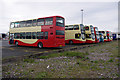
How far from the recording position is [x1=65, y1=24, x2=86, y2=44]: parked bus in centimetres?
2120

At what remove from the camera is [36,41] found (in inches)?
595

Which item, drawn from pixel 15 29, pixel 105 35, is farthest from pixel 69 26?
pixel 105 35

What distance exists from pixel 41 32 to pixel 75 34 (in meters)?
9.00

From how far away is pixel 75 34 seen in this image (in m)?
21.6

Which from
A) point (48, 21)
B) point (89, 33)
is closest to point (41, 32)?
point (48, 21)

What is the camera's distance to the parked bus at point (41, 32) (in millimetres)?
13583

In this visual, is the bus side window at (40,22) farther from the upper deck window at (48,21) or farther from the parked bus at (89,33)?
the parked bus at (89,33)

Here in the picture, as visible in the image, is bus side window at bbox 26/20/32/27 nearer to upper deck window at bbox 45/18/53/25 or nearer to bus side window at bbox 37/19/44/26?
bus side window at bbox 37/19/44/26

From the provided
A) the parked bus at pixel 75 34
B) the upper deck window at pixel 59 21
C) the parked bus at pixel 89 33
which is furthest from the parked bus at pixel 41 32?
the parked bus at pixel 89 33

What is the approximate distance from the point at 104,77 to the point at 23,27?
47.3 ft

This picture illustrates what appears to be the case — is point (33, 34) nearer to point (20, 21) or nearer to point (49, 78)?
point (20, 21)

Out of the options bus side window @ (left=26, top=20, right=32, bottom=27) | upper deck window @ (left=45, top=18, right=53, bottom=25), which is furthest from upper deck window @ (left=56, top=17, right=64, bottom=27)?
bus side window @ (left=26, top=20, right=32, bottom=27)

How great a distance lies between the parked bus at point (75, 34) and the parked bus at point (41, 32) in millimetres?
7166

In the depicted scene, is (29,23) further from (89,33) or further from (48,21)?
(89,33)
